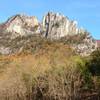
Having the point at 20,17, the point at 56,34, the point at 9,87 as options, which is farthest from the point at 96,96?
the point at 20,17

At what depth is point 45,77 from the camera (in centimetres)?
5666

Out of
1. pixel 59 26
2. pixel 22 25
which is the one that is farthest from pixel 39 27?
pixel 59 26

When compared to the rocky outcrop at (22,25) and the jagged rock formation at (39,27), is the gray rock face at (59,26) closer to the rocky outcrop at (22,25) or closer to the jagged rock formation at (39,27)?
the jagged rock formation at (39,27)

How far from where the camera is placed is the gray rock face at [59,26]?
181 metres

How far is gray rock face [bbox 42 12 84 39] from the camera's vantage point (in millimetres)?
181375

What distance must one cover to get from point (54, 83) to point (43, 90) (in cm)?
411

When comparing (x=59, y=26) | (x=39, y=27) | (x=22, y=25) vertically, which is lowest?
(x=39, y=27)

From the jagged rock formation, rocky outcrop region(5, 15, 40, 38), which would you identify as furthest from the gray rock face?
rocky outcrop region(5, 15, 40, 38)

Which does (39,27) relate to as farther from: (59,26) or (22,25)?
(59,26)

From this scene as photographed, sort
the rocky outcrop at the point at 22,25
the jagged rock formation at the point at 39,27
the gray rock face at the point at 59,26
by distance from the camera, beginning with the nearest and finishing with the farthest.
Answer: the jagged rock formation at the point at 39,27
the rocky outcrop at the point at 22,25
the gray rock face at the point at 59,26

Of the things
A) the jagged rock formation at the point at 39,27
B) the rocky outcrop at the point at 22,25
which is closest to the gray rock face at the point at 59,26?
the jagged rock formation at the point at 39,27

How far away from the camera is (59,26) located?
616 feet

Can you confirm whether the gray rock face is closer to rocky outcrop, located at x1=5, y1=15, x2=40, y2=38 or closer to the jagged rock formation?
the jagged rock formation

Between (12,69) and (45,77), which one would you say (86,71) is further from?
(12,69)
